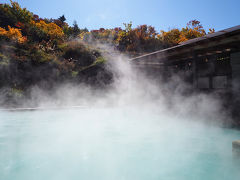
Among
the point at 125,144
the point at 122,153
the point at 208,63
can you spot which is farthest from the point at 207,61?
the point at 122,153

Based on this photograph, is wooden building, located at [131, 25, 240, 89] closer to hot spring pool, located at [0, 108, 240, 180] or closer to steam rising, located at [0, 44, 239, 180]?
steam rising, located at [0, 44, 239, 180]

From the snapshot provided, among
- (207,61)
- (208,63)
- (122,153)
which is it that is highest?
(207,61)

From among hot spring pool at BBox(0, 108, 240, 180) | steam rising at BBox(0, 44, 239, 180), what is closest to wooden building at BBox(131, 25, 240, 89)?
steam rising at BBox(0, 44, 239, 180)

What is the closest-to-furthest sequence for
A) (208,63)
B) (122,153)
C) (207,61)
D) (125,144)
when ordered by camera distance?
(122,153), (125,144), (208,63), (207,61)

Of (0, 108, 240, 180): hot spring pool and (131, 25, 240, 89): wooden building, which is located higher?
(131, 25, 240, 89): wooden building

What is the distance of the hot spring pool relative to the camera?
7.29 feet

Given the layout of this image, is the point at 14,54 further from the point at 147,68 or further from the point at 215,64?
the point at 215,64

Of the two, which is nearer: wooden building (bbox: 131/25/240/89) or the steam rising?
the steam rising

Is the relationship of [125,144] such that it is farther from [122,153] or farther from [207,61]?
[207,61]

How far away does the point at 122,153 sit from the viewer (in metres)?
2.95

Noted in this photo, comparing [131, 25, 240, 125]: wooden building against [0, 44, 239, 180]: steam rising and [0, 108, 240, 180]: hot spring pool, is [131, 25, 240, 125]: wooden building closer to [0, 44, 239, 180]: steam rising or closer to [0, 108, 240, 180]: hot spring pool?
Result: [0, 44, 239, 180]: steam rising

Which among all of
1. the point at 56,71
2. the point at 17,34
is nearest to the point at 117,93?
the point at 56,71

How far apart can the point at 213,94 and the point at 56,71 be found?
854 centimetres

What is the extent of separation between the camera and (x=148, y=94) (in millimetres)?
8242
